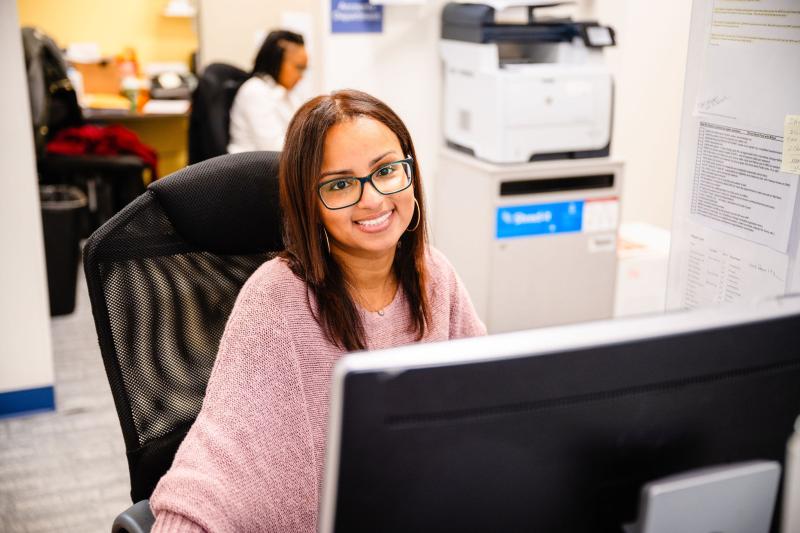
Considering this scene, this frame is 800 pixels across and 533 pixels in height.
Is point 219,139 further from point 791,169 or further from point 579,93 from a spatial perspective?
point 791,169

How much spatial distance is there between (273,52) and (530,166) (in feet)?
4.28

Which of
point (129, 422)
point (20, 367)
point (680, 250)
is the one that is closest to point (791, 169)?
point (680, 250)

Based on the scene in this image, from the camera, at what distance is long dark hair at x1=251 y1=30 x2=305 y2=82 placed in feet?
12.0

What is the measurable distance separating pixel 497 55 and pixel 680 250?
172 centimetres

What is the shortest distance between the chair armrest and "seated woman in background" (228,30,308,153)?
101 inches

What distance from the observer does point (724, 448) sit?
2.45ft

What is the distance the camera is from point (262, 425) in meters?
1.11

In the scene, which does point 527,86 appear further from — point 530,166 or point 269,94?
point 269,94

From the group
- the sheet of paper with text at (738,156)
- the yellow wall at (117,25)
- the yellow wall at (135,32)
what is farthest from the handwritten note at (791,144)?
the yellow wall at (117,25)


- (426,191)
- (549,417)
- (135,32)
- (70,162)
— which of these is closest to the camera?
(549,417)

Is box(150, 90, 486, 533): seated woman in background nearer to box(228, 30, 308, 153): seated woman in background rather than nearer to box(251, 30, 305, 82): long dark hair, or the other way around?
box(228, 30, 308, 153): seated woman in background

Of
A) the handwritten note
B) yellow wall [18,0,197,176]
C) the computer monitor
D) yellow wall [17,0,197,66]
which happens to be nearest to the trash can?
yellow wall [18,0,197,176]

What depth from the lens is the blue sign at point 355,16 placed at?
3293 mm

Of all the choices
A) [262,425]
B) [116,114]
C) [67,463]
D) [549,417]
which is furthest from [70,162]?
[549,417]
